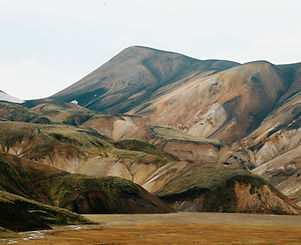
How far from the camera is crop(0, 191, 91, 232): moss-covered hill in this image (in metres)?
59.7

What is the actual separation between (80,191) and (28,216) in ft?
148

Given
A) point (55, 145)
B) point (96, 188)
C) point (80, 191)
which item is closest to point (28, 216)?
point (80, 191)

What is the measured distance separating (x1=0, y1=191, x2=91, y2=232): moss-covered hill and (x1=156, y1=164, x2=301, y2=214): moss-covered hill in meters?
45.9

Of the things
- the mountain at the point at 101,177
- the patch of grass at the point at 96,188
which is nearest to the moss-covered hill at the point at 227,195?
the mountain at the point at 101,177

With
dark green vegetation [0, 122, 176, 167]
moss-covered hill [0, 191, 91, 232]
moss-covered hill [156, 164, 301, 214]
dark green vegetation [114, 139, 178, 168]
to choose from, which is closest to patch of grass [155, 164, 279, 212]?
moss-covered hill [156, 164, 301, 214]

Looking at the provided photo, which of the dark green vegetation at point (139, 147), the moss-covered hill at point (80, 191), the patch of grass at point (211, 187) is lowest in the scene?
the dark green vegetation at point (139, 147)

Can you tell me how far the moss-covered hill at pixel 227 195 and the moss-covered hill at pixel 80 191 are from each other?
1008 cm

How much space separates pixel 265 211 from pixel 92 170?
56549 mm

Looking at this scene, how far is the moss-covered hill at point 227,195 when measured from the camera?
117 meters

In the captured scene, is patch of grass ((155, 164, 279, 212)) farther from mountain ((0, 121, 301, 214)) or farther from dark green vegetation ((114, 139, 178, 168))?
dark green vegetation ((114, 139, 178, 168))

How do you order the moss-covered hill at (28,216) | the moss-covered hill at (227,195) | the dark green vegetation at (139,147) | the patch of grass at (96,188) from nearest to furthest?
the moss-covered hill at (28,216) < the patch of grass at (96,188) < the moss-covered hill at (227,195) < the dark green vegetation at (139,147)

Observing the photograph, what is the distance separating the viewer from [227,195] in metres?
121

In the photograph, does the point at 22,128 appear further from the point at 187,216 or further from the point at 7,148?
the point at 187,216

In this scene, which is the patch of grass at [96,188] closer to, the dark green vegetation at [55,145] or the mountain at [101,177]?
the mountain at [101,177]
